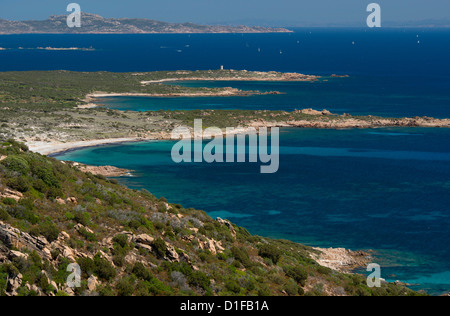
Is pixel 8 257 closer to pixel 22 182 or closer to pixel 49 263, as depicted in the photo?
pixel 49 263

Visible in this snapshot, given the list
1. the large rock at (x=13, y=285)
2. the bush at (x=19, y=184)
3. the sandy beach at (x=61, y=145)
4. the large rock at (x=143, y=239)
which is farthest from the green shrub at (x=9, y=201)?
the sandy beach at (x=61, y=145)

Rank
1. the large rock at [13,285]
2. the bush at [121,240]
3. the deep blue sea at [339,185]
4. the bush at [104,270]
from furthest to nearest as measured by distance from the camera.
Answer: the deep blue sea at [339,185]
the bush at [121,240]
the bush at [104,270]
the large rock at [13,285]

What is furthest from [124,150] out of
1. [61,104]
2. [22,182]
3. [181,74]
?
[181,74]

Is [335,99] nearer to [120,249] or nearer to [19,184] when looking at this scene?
[19,184]

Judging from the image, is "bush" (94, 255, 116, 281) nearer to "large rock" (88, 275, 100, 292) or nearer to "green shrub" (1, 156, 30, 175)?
"large rock" (88, 275, 100, 292)

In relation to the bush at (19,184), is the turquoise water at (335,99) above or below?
above

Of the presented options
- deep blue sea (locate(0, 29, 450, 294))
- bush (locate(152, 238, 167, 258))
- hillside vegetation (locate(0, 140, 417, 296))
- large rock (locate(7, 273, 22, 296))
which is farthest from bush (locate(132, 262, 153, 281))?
deep blue sea (locate(0, 29, 450, 294))

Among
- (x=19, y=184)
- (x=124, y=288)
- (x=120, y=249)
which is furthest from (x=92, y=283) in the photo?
(x=19, y=184)

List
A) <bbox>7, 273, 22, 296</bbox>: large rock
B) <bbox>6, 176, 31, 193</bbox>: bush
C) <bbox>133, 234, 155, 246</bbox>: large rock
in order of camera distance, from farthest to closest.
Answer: <bbox>6, 176, 31, 193</bbox>: bush → <bbox>133, 234, 155, 246</bbox>: large rock → <bbox>7, 273, 22, 296</bbox>: large rock

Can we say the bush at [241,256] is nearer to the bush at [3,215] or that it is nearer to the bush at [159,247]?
the bush at [159,247]
